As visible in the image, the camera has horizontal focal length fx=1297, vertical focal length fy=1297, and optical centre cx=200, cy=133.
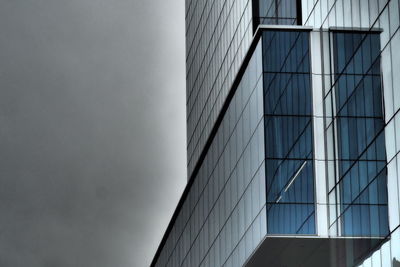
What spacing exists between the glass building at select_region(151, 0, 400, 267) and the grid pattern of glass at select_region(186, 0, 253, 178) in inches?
15.1

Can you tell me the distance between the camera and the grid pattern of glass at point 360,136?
65.8m

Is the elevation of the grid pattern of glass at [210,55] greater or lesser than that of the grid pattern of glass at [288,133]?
greater

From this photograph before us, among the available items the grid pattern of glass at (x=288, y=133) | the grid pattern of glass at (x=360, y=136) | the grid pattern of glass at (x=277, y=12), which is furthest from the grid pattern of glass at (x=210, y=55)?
the grid pattern of glass at (x=360, y=136)

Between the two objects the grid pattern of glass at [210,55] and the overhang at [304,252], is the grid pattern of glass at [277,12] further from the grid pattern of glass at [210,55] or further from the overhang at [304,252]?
the overhang at [304,252]

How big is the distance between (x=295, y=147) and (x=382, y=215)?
17.3 m

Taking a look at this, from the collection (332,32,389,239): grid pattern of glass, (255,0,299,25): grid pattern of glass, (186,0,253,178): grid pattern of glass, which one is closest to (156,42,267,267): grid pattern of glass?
(255,0,299,25): grid pattern of glass

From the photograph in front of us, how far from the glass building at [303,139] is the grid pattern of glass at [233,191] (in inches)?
5.5

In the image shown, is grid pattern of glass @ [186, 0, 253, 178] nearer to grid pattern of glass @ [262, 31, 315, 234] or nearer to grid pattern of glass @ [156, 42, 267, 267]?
grid pattern of glass @ [156, 42, 267, 267]

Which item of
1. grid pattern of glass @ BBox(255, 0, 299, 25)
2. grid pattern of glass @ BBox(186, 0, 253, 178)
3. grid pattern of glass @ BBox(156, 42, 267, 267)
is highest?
grid pattern of glass @ BBox(186, 0, 253, 178)

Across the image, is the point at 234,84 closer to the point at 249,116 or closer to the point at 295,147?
the point at 249,116

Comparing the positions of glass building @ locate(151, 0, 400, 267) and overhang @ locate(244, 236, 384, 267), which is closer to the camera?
glass building @ locate(151, 0, 400, 267)

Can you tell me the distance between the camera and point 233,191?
9600cm

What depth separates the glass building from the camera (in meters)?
65.6


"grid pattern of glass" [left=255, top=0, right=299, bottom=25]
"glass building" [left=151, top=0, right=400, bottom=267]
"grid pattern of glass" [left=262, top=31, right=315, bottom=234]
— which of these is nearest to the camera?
"glass building" [left=151, top=0, right=400, bottom=267]
